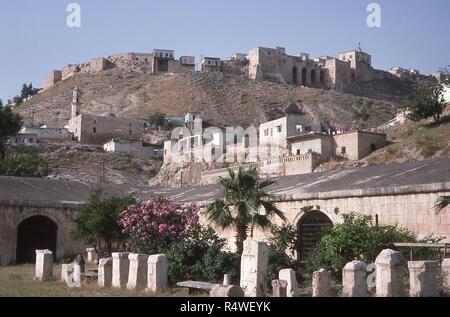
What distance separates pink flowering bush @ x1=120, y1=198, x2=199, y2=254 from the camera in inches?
717

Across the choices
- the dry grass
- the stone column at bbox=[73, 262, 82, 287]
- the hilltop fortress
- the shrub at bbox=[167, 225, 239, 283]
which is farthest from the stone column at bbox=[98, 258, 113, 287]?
the hilltop fortress

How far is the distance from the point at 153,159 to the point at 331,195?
5998 cm

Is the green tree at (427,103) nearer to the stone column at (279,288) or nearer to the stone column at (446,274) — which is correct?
the stone column at (446,274)

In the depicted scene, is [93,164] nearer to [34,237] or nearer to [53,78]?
[34,237]

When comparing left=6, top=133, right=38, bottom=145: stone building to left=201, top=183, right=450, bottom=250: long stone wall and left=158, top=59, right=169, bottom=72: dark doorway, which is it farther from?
left=201, top=183, right=450, bottom=250: long stone wall

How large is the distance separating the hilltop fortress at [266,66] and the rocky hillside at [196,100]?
458 cm

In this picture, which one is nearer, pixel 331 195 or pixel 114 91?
pixel 331 195

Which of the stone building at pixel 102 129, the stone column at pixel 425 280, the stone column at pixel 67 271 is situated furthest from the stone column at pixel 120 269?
the stone building at pixel 102 129

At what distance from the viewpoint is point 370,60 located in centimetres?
13438

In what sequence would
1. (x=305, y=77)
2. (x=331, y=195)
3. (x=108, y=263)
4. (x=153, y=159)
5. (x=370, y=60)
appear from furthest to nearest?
(x=370, y=60)
(x=305, y=77)
(x=153, y=159)
(x=331, y=195)
(x=108, y=263)

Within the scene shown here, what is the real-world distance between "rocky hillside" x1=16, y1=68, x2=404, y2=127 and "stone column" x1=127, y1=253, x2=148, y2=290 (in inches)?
3122

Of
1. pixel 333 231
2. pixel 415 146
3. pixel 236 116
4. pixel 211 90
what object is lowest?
pixel 333 231
